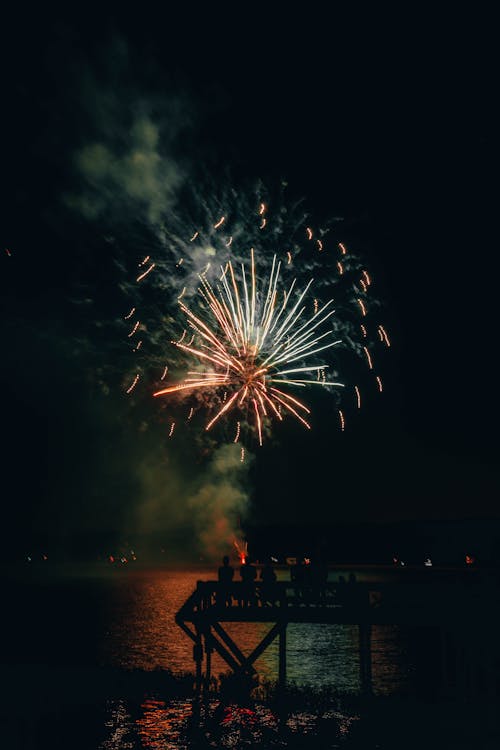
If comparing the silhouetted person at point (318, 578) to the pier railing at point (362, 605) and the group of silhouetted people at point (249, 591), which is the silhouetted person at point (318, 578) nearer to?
the pier railing at point (362, 605)

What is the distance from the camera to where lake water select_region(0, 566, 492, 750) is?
1486 centimetres

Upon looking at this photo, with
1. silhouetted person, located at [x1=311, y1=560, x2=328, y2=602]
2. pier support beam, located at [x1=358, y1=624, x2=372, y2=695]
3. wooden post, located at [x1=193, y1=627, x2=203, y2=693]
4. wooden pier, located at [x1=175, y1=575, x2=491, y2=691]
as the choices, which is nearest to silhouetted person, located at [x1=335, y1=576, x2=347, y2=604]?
wooden pier, located at [x1=175, y1=575, x2=491, y2=691]

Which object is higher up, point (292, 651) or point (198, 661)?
point (292, 651)

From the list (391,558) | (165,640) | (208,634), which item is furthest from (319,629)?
(391,558)

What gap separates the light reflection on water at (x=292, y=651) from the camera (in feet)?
85.8

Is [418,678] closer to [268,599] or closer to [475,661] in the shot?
[475,661]

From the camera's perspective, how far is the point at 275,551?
565 ft

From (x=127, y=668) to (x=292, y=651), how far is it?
11.0 m

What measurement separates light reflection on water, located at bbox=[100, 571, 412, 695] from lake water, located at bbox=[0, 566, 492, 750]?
0.06 m

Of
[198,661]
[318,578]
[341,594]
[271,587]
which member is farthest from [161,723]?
[318,578]

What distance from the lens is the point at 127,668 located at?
85.0 feet

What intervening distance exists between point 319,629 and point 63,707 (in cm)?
3138

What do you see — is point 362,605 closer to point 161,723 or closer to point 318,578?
point 318,578

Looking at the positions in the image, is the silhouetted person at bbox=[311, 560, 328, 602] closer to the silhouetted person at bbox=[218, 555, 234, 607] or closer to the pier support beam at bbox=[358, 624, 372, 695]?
the pier support beam at bbox=[358, 624, 372, 695]
